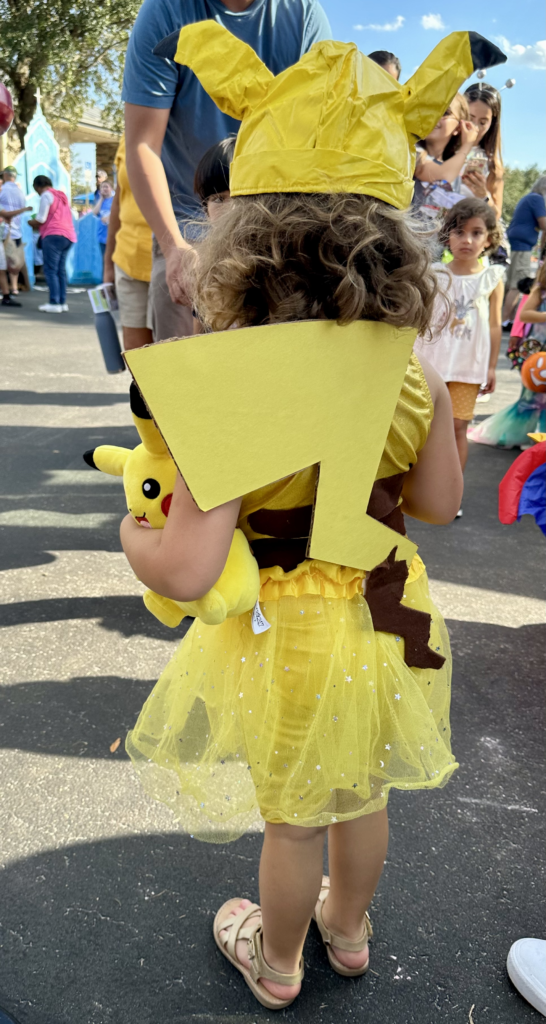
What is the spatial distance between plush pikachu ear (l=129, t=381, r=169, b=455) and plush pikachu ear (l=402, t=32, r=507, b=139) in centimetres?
55

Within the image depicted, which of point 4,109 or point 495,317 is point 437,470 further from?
point 495,317

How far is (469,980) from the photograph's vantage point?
4.83 feet

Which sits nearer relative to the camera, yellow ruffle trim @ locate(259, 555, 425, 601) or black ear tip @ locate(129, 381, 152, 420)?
black ear tip @ locate(129, 381, 152, 420)

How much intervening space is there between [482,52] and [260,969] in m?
1.58

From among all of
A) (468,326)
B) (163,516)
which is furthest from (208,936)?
(468,326)

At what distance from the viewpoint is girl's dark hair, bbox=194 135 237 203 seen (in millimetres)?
1812

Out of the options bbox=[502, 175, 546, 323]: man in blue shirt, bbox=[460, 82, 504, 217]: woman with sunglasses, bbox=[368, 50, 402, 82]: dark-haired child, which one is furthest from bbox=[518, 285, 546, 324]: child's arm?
bbox=[502, 175, 546, 323]: man in blue shirt

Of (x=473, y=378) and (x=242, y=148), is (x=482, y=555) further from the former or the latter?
(x=242, y=148)

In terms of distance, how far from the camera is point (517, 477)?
2092mm

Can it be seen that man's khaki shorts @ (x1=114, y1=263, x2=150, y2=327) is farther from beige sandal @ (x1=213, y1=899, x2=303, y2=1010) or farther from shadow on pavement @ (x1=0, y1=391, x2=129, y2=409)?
shadow on pavement @ (x1=0, y1=391, x2=129, y2=409)

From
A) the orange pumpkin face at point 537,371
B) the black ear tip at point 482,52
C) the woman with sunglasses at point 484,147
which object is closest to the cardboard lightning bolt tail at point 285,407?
the black ear tip at point 482,52

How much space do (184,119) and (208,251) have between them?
1421mm

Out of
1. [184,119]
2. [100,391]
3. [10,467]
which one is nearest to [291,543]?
[184,119]

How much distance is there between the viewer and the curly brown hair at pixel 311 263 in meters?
1.04
